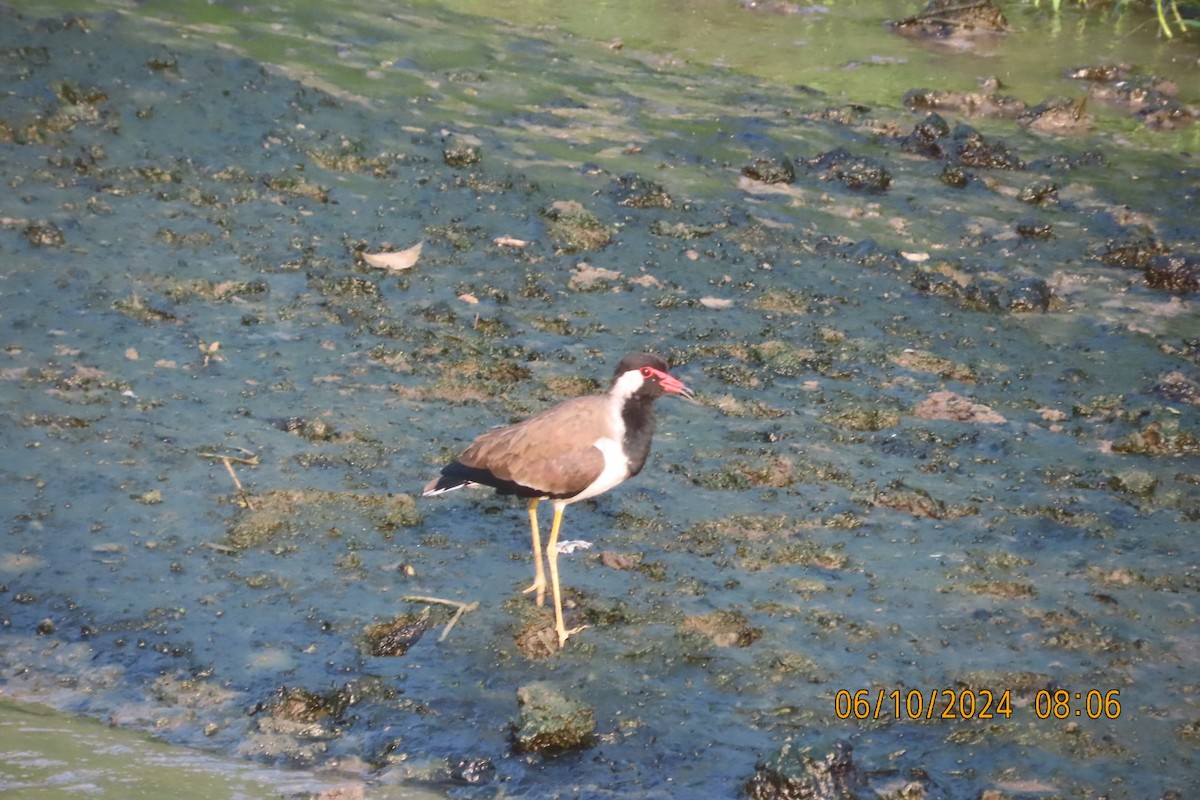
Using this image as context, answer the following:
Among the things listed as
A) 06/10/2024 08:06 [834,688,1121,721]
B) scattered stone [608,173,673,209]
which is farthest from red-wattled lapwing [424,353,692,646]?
scattered stone [608,173,673,209]

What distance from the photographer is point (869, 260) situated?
33.7 feet

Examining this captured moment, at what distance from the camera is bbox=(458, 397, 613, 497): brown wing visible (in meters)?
6.32

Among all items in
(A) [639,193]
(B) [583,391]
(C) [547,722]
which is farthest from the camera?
(A) [639,193]

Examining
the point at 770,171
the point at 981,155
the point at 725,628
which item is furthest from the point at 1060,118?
the point at 725,628

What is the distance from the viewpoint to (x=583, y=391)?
8328 mm

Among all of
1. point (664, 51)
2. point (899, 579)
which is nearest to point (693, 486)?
point (899, 579)

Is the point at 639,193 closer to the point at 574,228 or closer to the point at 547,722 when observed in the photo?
the point at 574,228

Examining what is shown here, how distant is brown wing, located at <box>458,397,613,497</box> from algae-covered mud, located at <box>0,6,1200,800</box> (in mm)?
568

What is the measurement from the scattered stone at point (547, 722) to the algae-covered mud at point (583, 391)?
0.02m

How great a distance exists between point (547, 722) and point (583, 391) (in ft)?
10.6

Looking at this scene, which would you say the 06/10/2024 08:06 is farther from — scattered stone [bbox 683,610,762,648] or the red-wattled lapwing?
the red-wattled lapwing

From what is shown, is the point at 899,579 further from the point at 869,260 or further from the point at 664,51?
the point at 664,51

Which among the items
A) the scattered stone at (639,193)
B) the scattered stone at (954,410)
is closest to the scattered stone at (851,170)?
the scattered stone at (639,193)

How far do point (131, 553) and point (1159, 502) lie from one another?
528cm
